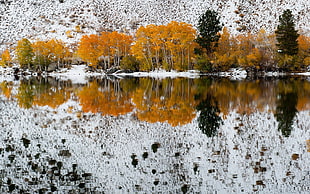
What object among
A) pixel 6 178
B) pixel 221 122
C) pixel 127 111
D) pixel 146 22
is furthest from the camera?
pixel 146 22

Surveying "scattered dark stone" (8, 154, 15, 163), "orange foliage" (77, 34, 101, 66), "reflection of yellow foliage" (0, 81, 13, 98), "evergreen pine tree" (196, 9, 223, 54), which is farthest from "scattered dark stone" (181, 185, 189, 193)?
"orange foliage" (77, 34, 101, 66)

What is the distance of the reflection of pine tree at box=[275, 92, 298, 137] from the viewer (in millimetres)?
11527

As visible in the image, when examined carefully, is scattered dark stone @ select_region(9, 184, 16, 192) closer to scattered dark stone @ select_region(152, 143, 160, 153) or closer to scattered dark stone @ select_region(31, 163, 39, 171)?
scattered dark stone @ select_region(31, 163, 39, 171)

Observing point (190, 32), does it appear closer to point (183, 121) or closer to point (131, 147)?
point (183, 121)

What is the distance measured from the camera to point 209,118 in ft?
45.4

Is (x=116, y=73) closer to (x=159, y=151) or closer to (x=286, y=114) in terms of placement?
(x=286, y=114)

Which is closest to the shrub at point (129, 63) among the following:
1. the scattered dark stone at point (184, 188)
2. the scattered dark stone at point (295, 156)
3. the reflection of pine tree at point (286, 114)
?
the reflection of pine tree at point (286, 114)

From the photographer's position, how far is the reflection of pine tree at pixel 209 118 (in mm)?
11625

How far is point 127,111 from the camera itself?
16391mm

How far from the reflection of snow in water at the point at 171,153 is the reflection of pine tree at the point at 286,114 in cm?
29

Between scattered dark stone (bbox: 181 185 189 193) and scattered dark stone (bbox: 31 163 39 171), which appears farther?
scattered dark stone (bbox: 31 163 39 171)

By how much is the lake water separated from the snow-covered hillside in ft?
252

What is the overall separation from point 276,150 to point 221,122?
13.2 feet

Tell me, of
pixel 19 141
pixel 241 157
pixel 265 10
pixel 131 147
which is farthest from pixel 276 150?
pixel 265 10
